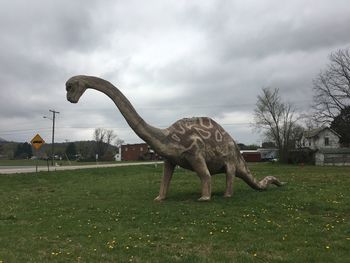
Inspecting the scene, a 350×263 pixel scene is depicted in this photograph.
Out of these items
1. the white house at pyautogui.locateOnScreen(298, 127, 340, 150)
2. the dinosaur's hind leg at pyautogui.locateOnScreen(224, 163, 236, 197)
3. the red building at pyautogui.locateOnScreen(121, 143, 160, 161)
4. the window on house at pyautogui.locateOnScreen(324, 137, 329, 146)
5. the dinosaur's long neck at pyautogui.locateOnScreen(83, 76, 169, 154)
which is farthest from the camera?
the red building at pyautogui.locateOnScreen(121, 143, 160, 161)

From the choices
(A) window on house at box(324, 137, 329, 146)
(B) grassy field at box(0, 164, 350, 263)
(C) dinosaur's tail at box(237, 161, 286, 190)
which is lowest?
(B) grassy field at box(0, 164, 350, 263)

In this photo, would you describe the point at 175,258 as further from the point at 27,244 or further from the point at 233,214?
the point at 233,214

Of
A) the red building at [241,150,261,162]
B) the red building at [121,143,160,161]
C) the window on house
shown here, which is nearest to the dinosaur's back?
the window on house

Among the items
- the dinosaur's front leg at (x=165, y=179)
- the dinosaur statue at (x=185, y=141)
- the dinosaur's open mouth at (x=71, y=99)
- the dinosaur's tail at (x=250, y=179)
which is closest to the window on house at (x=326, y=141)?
the dinosaur's tail at (x=250, y=179)

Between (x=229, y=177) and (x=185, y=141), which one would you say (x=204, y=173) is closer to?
(x=185, y=141)

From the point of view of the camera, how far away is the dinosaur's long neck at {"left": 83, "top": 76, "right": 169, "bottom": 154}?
1273 centimetres

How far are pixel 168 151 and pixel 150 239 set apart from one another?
16.1 feet

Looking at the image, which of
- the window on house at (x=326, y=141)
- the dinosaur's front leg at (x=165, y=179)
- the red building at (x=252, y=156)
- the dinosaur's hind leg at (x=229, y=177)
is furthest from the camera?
the red building at (x=252, y=156)

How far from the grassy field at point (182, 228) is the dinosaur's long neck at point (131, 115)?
6.40 ft

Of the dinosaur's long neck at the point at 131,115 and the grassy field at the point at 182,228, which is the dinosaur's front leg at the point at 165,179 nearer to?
the grassy field at the point at 182,228

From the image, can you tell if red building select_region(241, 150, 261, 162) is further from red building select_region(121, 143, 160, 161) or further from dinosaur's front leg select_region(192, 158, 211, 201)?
dinosaur's front leg select_region(192, 158, 211, 201)

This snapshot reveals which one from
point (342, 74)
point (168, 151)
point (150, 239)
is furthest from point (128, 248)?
point (342, 74)

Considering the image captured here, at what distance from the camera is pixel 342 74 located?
5569cm

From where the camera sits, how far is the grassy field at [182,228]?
7.37 meters
